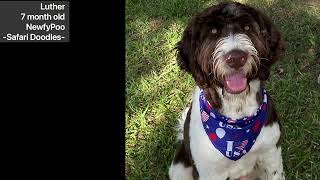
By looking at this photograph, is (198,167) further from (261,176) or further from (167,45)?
(167,45)

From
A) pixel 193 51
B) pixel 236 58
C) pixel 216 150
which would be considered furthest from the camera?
pixel 216 150

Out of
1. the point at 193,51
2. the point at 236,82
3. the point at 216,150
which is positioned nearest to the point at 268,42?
→ the point at 236,82

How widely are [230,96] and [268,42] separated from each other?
0.38 meters

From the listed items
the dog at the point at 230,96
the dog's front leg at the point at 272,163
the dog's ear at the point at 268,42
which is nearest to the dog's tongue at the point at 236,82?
the dog at the point at 230,96

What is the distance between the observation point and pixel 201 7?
6.25 metres

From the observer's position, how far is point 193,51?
3.56 meters

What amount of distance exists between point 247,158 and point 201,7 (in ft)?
8.65

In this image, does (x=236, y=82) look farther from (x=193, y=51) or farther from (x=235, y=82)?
(x=193, y=51)

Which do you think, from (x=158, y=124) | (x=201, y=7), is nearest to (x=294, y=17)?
(x=201, y=7)

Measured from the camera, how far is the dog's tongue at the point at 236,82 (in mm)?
3430

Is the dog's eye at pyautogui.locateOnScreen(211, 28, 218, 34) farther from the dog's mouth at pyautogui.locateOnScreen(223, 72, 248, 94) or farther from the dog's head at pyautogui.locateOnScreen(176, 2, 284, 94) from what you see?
the dog's mouth at pyautogui.locateOnScreen(223, 72, 248, 94)

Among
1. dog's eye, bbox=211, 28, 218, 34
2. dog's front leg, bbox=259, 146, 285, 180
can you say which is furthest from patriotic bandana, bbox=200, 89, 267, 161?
dog's eye, bbox=211, 28, 218, 34

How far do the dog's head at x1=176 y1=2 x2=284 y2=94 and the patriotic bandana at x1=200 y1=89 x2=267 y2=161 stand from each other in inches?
9.6

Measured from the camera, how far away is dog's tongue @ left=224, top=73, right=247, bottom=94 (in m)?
3.43
